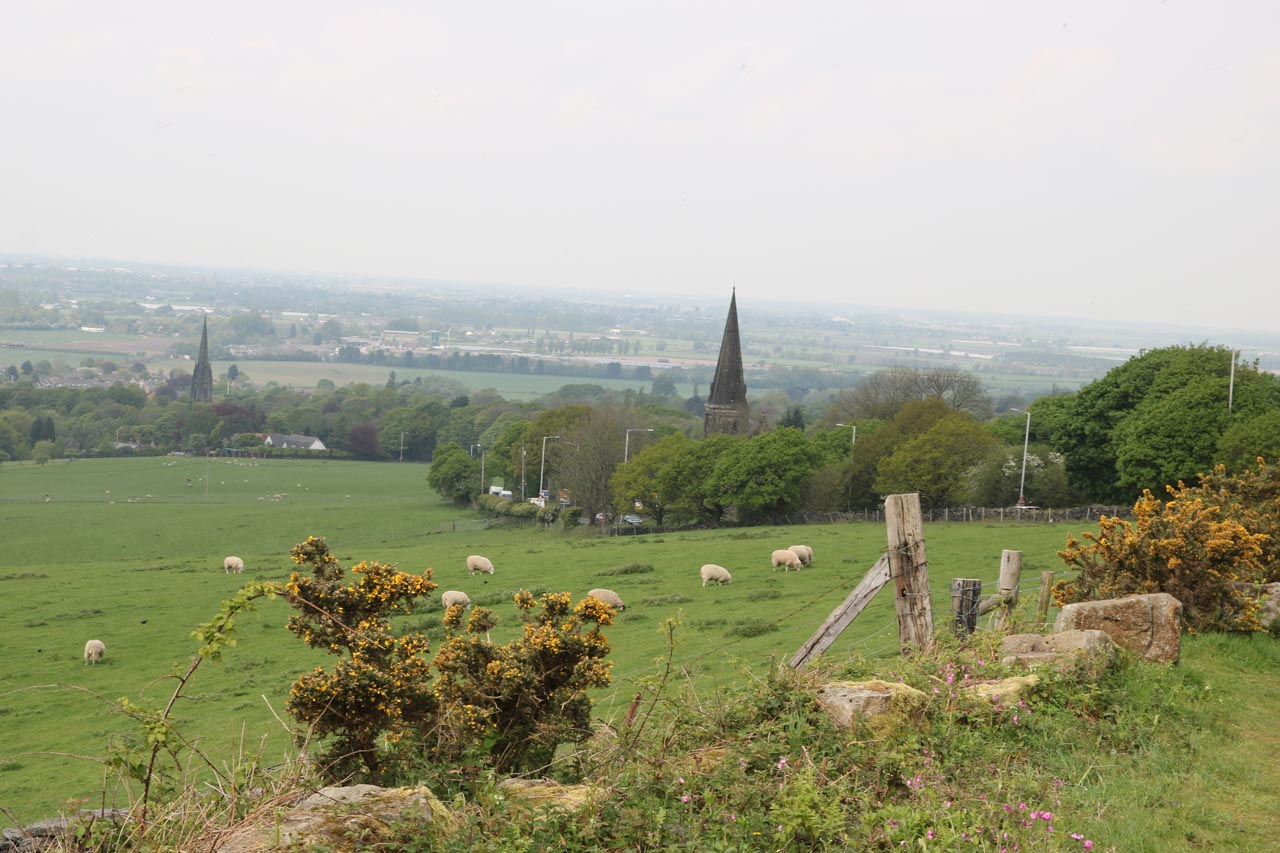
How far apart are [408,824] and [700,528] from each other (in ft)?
192

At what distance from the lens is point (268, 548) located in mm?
61812

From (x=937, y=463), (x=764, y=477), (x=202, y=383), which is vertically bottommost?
(x=202, y=383)

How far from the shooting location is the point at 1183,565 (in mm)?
12961

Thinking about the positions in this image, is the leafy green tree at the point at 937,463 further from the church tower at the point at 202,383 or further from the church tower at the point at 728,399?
the church tower at the point at 202,383

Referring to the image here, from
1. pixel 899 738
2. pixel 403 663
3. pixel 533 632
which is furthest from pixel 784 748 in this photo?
pixel 403 663

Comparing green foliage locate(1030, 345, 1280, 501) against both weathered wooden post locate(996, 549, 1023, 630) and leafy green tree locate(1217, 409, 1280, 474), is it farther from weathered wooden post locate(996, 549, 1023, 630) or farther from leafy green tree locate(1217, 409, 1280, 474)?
weathered wooden post locate(996, 549, 1023, 630)

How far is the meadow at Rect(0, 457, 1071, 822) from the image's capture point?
20031mm

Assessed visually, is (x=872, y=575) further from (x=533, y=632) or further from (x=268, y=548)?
(x=268, y=548)

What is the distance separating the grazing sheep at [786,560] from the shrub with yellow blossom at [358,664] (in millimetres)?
31820

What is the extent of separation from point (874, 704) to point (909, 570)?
7.31 feet

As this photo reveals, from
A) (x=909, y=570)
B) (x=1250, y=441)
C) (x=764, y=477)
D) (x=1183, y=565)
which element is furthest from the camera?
(x=764, y=477)

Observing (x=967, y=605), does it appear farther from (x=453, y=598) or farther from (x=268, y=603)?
(x=268, y=603)

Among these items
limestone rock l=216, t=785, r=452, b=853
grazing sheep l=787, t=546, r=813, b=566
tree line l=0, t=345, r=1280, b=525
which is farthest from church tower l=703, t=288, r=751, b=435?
limestone rock l=216, t=785, r=452, b=853

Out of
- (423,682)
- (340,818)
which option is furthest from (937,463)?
(340,818)
